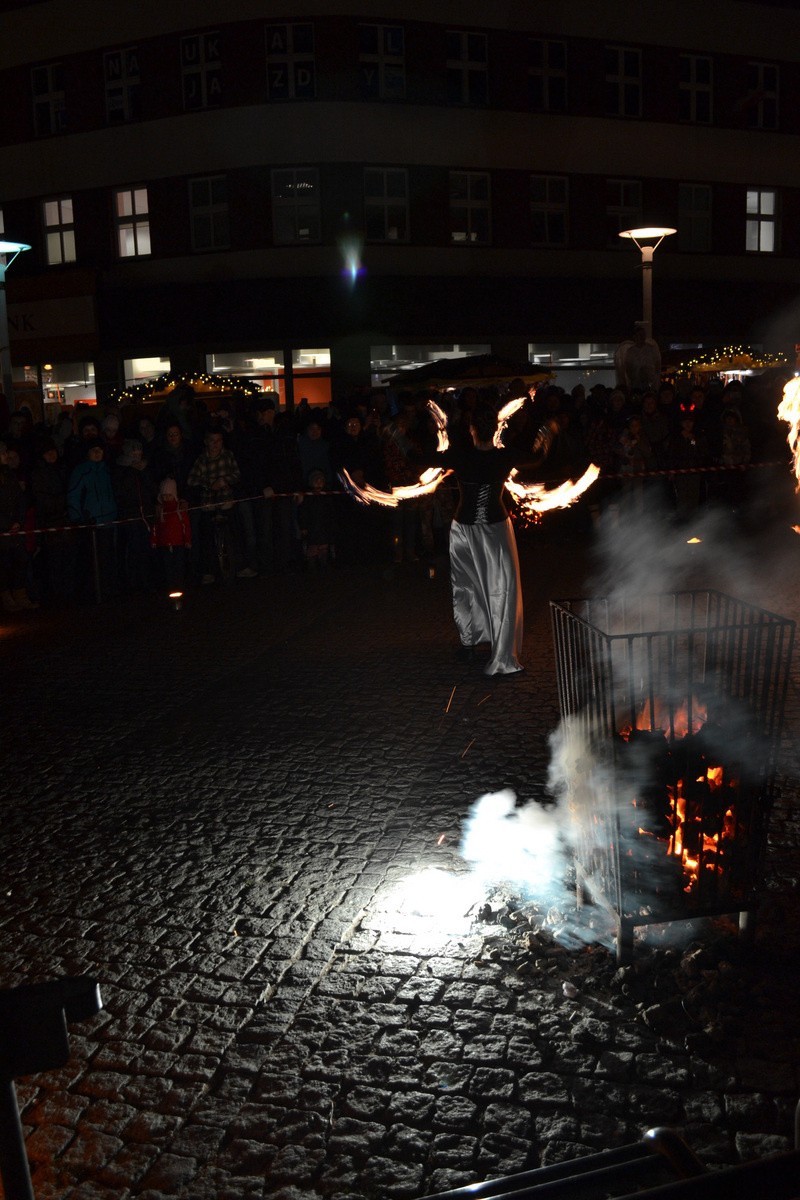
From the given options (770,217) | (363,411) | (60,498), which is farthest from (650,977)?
(770,217)

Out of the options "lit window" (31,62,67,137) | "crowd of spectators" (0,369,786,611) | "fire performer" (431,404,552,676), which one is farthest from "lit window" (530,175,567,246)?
"fire performer" (431,404,552,676)

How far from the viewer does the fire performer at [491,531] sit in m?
8.84

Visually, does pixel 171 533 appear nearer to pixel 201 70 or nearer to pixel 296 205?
pixel 296 205

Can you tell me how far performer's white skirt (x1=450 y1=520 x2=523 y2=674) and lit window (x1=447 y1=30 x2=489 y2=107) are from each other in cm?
2022

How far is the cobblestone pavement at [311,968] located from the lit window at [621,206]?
2208 centimetres

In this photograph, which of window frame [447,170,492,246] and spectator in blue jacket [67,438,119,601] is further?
window frame [447,170,492,246]

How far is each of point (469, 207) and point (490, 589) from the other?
19955 millimetres

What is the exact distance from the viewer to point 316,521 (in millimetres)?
14430

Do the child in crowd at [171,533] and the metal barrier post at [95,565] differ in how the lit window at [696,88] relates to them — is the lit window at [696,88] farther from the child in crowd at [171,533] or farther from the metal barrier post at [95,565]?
the metal barrier post at [95,565]

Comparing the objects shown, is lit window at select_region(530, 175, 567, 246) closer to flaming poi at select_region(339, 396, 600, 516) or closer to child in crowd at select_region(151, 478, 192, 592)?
child in crowd at select_region(151, 478, 192, 592)

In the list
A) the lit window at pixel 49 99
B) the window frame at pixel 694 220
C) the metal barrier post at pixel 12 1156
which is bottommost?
the metal barrier post at pixel 12 1156

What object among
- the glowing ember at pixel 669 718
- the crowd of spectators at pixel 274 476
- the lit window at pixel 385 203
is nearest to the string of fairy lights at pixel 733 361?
the crowd of spectators at pixel 274 476

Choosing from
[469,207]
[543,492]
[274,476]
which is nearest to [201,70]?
[469,207]

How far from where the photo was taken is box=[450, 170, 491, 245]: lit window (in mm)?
26562
